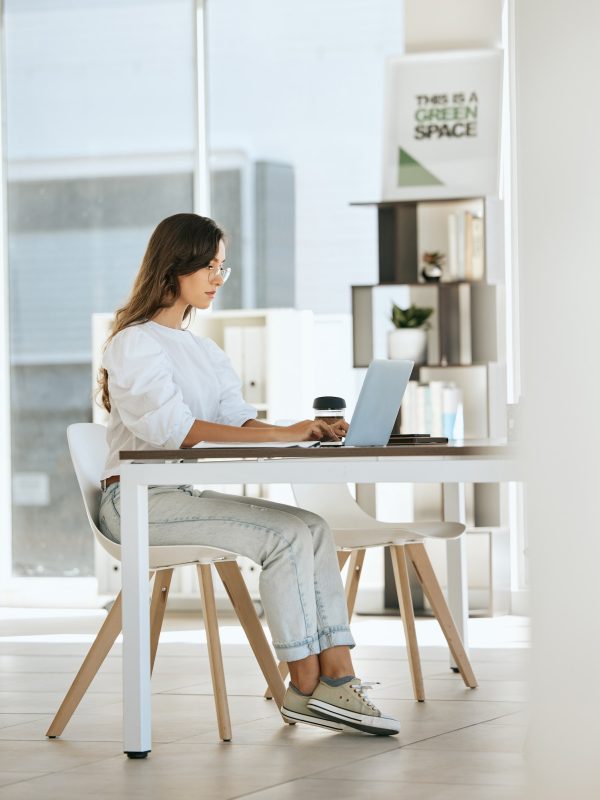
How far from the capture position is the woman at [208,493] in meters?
2.56

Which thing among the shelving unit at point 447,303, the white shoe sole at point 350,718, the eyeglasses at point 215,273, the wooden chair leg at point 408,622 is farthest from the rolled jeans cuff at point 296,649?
the shelving unit at point 447,303

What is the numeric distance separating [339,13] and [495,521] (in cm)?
253

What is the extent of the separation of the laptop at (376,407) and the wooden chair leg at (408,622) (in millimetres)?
772

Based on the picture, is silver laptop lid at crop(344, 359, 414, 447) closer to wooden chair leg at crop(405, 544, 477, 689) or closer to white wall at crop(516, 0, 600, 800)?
wooden chair leg at crop(405, 544, 477, 689)

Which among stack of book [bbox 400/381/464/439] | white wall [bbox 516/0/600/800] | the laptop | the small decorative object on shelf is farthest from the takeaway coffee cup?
the small decorative object on shelf

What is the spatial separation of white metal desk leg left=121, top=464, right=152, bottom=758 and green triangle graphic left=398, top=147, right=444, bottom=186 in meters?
3.12

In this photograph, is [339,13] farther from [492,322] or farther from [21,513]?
[21,513]

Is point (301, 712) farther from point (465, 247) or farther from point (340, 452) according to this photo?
point (465, 247)

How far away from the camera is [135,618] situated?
2422mm

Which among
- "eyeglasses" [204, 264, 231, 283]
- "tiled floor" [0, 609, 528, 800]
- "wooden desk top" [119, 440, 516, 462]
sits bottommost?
"tiled floor" [0, 609, 528, 800]

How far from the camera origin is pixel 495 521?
16.9 ft

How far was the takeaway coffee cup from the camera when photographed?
8.83 feet

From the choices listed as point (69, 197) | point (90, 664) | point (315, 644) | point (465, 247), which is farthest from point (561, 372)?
point (69, 197)

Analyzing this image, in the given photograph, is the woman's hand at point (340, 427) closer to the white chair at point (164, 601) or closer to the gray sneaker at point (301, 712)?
the white chair at point (164, 601)
